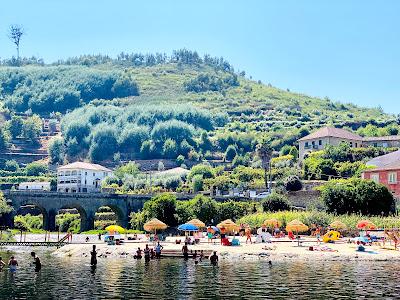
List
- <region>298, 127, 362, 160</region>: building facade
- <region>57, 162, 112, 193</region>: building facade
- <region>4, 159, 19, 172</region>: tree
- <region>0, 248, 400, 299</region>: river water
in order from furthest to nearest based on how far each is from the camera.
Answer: <region>4, 159, 19, 172</region>: tree → <region>57, 162, 112, 193</region>: building facade → <region>298, 127, 362, 160</region>: building facade → <region>0, 248, 400, 299</region>: river water

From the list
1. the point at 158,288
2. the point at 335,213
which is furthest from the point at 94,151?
the point at 158,288

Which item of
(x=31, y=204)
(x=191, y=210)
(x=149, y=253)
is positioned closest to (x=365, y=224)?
(x=149, y=253)

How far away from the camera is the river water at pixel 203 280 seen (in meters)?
32.8

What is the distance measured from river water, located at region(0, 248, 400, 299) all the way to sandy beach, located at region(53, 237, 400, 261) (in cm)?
335

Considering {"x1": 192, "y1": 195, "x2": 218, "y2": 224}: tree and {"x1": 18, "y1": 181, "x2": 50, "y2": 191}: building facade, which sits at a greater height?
{"x1": 18, "y1": 181, "x2": 50, "y2": 191}: building facade

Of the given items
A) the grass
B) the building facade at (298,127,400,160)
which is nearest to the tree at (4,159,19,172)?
the building facade at (298,127,400,160)

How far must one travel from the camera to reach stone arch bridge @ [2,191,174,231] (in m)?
98.0

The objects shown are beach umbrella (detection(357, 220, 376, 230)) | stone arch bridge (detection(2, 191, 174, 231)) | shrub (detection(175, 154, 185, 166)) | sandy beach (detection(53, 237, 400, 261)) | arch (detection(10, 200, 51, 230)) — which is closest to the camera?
sandy beach (detection(53, 237, 400, 261))

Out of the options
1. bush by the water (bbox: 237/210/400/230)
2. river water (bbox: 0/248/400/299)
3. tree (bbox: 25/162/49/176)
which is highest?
tree (bbox: 25/162/49/176)

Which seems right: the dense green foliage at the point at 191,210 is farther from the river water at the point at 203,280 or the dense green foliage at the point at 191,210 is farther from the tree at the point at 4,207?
the river water at the point at 203,280

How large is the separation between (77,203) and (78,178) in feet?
110

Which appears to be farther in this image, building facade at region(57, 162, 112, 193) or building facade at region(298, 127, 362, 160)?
building facade at region(57, 162, 112, 193)

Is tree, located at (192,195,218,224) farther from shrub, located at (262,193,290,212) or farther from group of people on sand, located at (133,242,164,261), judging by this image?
group of people on sand, located at (133,242,164,261)

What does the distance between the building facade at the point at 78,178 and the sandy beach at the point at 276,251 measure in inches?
2812
